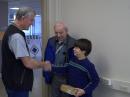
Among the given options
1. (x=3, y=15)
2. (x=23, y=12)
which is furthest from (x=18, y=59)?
(x=3, y=15)

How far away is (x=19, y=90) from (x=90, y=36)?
3.18 ft

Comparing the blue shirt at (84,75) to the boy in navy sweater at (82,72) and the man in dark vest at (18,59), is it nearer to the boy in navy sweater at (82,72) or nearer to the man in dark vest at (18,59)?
the boy in navy sweater at (82,72)

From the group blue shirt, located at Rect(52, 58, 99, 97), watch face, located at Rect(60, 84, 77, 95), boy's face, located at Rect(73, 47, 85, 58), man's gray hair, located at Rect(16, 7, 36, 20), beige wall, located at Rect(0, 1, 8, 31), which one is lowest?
watch face, located at Rect(60, 84, 77, 95)

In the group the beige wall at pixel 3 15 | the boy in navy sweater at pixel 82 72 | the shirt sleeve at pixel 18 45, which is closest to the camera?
the shirt sleeve at pixel 18 45

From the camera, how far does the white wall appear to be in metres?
2.52

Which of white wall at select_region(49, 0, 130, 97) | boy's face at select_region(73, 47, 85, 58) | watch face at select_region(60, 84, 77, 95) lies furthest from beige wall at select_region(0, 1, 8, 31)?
boy's face at select_region(73, 47, 85, 58)

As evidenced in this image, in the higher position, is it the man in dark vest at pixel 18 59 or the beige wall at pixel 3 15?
the beige wall at pixel 3 15

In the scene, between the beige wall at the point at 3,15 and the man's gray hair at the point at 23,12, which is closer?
the man's gray hair at the point at 23,12

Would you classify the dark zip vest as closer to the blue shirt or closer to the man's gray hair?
the man's gray hair

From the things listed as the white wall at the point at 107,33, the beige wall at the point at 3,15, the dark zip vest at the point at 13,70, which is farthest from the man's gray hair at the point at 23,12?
the beige wall at the point at 3,15

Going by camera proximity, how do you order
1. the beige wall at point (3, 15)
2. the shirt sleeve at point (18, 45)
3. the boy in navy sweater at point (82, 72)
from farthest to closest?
the beige wall at point (3, 15) → the boy in navy sweater at point (82, 72) → the shirt sleeve at point (18, 45)

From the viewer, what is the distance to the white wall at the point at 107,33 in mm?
2523

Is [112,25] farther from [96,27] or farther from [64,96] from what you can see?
[64,96]

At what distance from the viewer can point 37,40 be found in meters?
12.5
